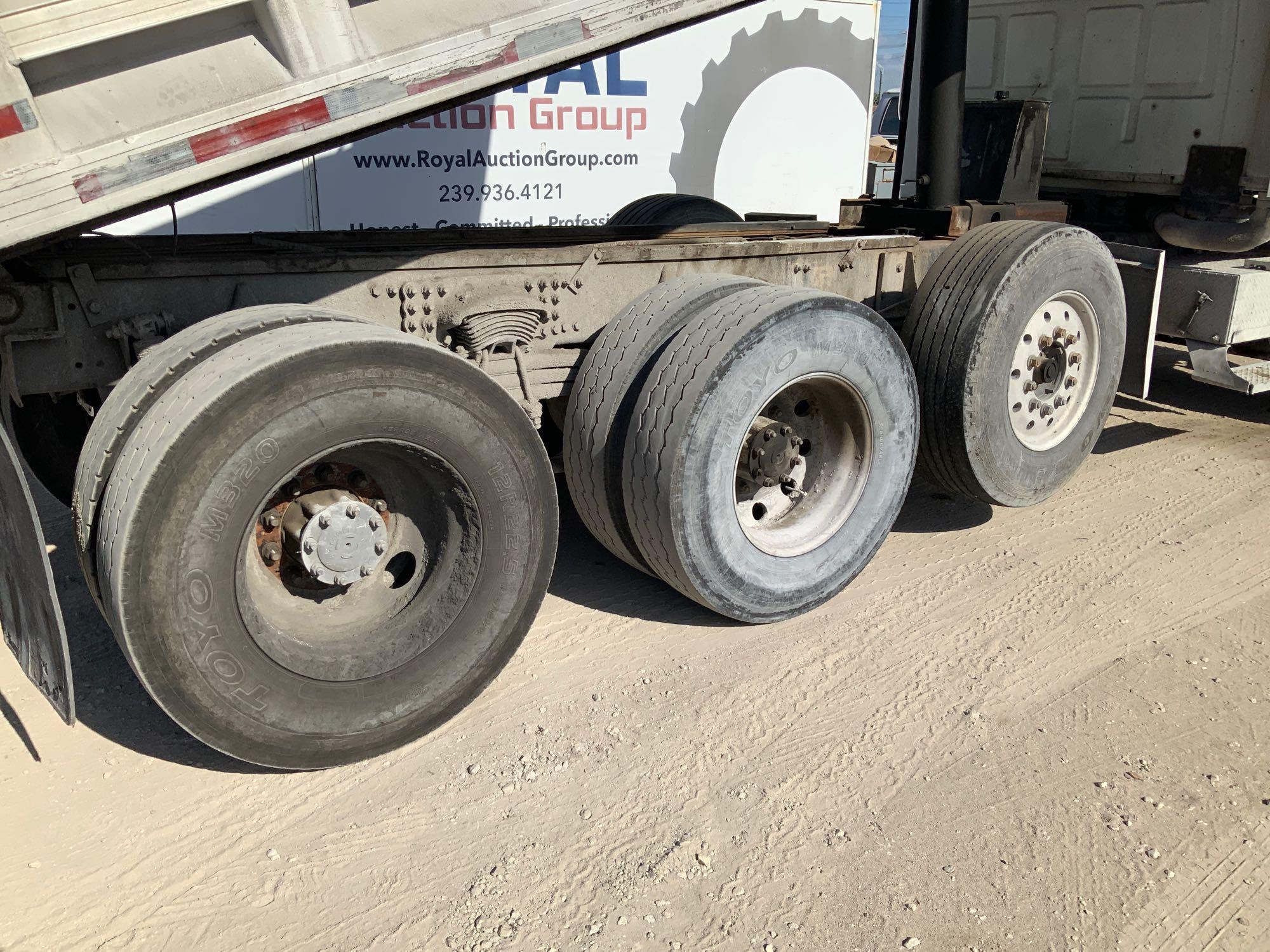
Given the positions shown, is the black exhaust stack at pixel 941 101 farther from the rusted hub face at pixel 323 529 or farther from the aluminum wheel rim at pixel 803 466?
the rusted hub face at pixel 323 529

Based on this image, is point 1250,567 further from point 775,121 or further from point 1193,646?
point 775,121

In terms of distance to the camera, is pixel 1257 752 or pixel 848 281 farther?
pixel 848 281

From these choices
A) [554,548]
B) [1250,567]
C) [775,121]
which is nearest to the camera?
[554,548]

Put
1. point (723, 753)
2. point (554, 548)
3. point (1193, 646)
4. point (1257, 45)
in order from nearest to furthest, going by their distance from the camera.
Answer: point (723, 753)
point (554, 548)
point (1193, 646)
point (1257, 45)

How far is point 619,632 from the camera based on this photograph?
3992 millimetres

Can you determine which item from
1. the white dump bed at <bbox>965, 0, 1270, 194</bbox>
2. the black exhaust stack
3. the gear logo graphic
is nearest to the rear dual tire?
the black exhaust stack

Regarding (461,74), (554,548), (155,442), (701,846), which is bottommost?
(701,846)

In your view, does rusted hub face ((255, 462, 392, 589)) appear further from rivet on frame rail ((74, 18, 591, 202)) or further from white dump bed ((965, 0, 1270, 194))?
white dump bed ((965, 0, 1270, 194))

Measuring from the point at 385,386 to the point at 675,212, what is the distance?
3928 mm

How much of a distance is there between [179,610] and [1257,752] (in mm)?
3213

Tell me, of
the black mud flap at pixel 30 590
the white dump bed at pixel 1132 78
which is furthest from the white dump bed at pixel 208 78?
the white dump bed at pixel 1132 78

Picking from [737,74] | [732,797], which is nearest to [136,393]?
[732,797]

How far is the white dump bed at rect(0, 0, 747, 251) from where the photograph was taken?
2521mm

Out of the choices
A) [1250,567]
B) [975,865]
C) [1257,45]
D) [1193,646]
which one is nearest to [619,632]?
[975,865]
